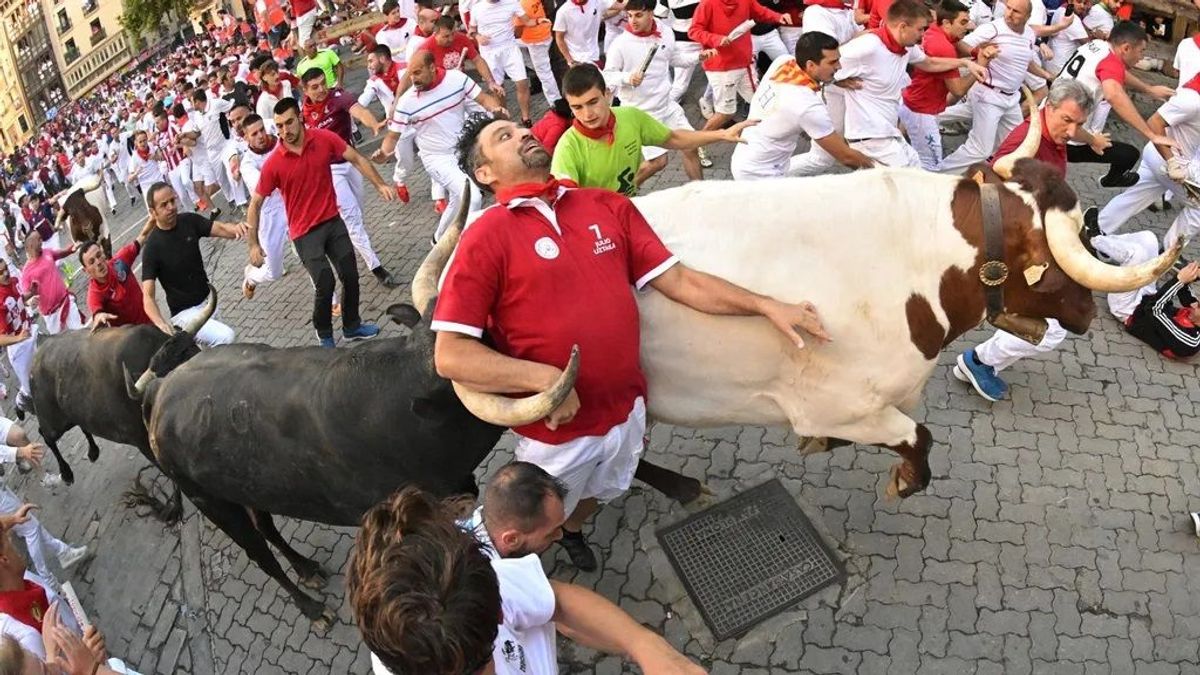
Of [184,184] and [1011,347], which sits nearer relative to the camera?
[1011,347]

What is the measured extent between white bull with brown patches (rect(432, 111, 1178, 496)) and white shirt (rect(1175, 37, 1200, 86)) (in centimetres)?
377

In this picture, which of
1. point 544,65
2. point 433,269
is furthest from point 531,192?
point 544,65

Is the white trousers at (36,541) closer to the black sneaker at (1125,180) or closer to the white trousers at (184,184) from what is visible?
the black sneaker at (1125,180)

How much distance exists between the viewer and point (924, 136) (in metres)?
7.88

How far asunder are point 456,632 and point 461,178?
690 centimetres

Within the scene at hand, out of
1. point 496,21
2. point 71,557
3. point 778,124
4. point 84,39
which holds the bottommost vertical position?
point 84,39

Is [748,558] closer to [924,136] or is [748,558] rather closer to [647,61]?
[924,136]

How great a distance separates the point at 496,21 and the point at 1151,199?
745cm

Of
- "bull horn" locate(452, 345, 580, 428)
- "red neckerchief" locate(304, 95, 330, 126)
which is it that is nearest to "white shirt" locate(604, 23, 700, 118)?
"red neckerchief" locate(304, 95, 330, 126)

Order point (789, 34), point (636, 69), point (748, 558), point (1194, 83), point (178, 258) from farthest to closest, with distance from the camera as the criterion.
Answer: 1. point (789, 34)
2. point (636, 69)
3. point (178, 258)
4. point (1194, 83)
5. point (748, 558)

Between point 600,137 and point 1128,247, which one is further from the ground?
point 600,137

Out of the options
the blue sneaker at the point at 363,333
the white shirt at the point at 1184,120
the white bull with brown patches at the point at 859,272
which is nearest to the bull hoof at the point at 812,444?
the white bull with brown patches at the point at 859,272

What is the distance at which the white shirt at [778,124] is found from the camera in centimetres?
625

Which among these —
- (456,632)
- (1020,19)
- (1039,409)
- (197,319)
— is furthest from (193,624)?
(1020,19)
